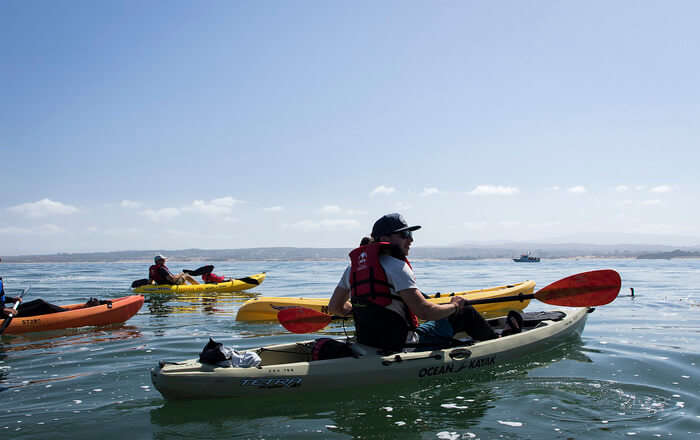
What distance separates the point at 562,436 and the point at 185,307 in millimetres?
11963

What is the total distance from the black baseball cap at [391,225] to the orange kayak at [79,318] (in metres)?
7.75

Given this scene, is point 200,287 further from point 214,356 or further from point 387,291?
point 387,291

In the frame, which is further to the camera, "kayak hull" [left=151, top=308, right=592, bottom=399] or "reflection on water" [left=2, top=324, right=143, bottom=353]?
"reflection on water" [left=2, top=324, right=143, bottom=353]

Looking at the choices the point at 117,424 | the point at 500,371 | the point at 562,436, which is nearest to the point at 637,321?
the point at 500,371

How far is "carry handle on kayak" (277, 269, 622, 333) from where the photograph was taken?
6586 millimetres

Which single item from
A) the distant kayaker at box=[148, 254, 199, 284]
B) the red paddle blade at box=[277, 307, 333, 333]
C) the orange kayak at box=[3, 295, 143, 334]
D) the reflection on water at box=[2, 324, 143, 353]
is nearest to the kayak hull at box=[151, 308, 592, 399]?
the red paddle blade at box=[277, 307, 333, 333]

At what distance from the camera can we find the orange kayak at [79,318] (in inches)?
361

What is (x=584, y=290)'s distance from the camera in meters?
6.66

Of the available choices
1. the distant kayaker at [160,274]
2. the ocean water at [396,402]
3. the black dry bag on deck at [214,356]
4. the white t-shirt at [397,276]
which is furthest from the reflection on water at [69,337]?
the distant kayaker at [160,274]

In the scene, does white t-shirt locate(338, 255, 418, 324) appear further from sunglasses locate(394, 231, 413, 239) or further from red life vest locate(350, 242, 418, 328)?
sunglasses locate(394, 231, 413, 239)

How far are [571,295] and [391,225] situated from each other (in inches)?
138

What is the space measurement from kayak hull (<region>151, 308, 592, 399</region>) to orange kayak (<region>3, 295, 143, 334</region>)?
20.4 ft

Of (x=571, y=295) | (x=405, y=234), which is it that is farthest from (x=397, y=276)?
(x=571, y=295)

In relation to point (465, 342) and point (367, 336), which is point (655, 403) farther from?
point (367, 336)
